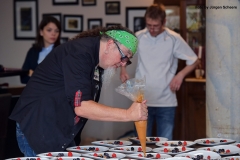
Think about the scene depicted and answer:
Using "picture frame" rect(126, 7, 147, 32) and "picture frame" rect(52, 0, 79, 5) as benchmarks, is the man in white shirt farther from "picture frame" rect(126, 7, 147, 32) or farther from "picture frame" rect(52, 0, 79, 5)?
"picture frame" rect(52, 0, 79, 5)

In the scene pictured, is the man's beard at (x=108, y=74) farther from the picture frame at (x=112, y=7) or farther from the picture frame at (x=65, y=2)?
the picture frame at (x=65, y=2)

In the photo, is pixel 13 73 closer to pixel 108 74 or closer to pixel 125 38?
pixel 108 74

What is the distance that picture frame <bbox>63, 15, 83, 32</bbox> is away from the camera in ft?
26.5

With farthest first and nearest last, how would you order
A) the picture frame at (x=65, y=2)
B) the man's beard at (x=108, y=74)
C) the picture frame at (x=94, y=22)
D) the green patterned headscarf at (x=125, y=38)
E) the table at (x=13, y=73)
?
the picture frame at (x=65, y=2) → the picture frame at (x=94, y=22) → the table at (x=13, y=73) → the man's beard at (x=108, y=74) → the green patterned headscarf at (x=125, y=38)

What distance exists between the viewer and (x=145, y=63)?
5.33m

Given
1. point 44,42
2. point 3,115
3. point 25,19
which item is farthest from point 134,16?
point 3,115

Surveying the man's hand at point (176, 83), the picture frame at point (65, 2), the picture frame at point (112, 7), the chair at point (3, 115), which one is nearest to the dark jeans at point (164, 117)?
the man's hand at point (176, 83)

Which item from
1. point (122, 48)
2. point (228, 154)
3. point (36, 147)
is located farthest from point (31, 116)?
point (228, 154)

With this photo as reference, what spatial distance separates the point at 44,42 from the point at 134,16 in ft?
7.61

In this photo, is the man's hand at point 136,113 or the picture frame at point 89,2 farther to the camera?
the picture frame at point 89,2

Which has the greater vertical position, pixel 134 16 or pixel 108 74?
pixel 134 16

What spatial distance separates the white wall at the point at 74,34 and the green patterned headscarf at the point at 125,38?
11.6 ft

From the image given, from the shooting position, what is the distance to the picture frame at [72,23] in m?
8.09

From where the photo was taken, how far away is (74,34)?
8.19 m
